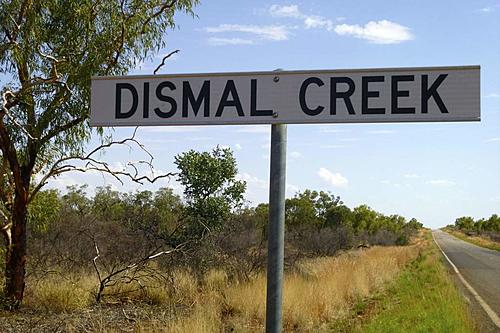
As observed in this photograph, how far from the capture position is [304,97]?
9.64 feet

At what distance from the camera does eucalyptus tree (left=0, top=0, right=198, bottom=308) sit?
8.08 meters

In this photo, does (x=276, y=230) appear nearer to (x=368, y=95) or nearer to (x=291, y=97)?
(x=291, y=97)

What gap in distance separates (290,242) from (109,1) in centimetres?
1540

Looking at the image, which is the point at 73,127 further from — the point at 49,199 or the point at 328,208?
the point at 328,208

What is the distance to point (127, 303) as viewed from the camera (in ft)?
33.6

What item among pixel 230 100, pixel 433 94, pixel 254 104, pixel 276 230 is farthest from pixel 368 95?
pixel 276 230

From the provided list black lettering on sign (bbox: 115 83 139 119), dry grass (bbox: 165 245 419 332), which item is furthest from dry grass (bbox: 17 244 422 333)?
black lettering on sign (bbox: 115 83 139 119)

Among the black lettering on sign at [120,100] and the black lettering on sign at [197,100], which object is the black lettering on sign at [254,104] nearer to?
the black lettering on sign at [197,100]

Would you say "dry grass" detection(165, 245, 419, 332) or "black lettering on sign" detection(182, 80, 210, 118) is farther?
"dry grass" detection(165, 245, 419, 332)

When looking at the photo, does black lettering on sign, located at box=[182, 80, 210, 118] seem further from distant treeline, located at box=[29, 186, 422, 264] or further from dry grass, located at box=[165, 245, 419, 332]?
distant treeline, located at box=[29, 186, 422, 264]

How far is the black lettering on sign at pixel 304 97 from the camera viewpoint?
9.59 feet

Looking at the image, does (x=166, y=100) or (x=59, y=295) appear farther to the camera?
(x=59, y=295)

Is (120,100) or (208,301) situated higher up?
(120,100)

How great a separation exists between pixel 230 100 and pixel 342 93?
0.57 metres
